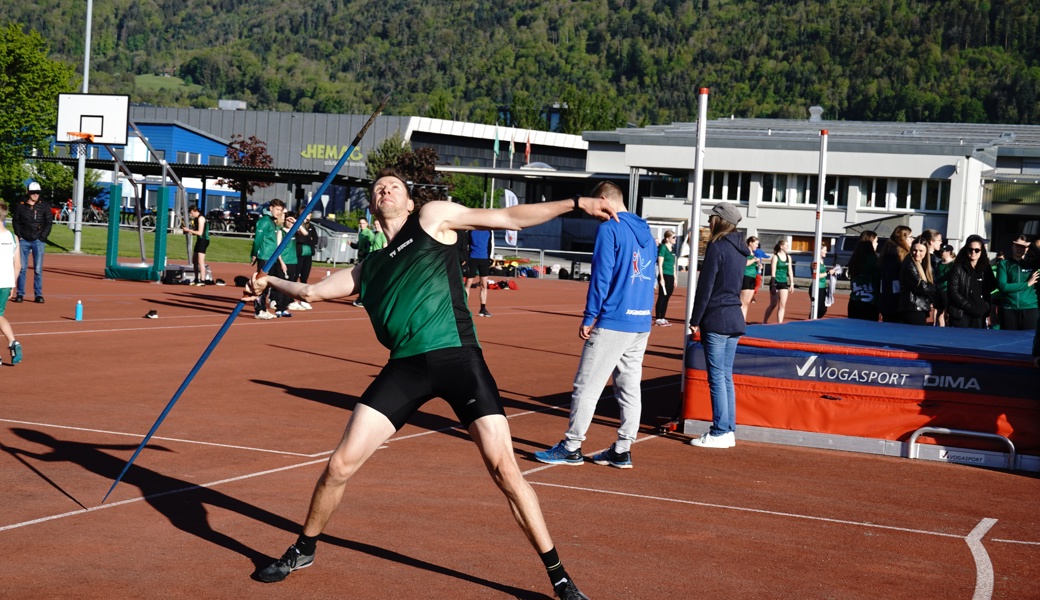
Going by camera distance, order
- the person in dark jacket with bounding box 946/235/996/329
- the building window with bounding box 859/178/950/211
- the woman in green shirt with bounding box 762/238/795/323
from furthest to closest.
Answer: the building window with bounding box 859/178/950/211
the woman in green shirt with bounding box 762/238/795/323
the person in dark jacket with bounding box 946/235/996/329

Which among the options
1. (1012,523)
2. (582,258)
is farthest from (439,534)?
(582,258)

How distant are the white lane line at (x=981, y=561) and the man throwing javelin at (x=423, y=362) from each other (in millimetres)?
2154

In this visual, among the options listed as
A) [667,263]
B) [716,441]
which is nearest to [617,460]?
[716,441]

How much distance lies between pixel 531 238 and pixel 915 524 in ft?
210

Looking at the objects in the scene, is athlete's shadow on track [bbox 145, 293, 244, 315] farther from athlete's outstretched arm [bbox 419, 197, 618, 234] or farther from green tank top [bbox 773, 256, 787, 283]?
athlete's outstretched arm [bbox 419, 197, 618, 234]

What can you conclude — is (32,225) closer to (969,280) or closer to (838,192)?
(969,280)

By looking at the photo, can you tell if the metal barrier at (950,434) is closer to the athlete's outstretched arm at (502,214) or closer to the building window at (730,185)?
the athlete's outstretched arm at (502,214)

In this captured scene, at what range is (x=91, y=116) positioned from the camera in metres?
32.4

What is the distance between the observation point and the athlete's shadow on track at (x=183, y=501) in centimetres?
612

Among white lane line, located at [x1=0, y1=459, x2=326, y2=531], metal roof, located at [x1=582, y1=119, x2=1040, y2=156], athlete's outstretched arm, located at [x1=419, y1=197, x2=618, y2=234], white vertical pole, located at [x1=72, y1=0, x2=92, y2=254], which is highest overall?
metal roof, located at [x1=582, y1=119, x2=1040, y2=156]

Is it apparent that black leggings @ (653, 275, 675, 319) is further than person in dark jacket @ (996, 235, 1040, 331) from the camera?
Yes

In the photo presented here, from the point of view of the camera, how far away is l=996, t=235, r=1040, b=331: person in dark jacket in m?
15.2

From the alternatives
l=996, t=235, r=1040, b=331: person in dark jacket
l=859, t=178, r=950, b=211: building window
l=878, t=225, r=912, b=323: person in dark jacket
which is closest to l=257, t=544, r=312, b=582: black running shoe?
l=878, t=225, r=912, b=323: person in dark jacket

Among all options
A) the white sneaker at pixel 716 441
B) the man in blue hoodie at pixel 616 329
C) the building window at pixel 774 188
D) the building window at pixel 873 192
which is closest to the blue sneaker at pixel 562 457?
the man in blue hoodie at pixel 616 329
